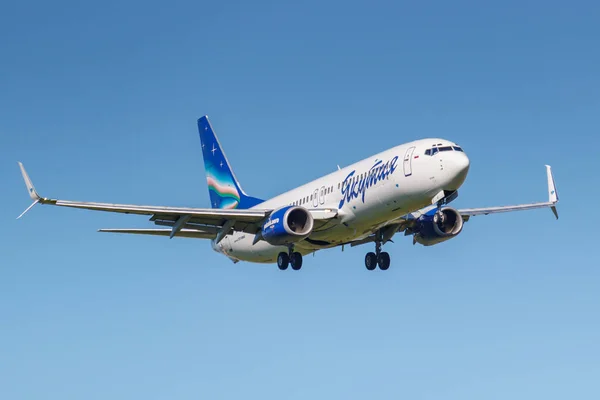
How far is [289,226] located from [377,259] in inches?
260

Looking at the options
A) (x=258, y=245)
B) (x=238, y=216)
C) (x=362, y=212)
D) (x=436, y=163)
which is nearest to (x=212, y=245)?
(x=258, y=245)

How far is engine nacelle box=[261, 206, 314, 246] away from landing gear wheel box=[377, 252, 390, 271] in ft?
19.9

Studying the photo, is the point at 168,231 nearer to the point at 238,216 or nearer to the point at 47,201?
the point at 238,216

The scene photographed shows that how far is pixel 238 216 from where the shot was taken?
48062mm

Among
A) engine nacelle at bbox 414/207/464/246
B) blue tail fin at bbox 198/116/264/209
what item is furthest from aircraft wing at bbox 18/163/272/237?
engine nacelle at bbox 414/207/464/246

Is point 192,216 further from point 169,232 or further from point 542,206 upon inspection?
point 542,206

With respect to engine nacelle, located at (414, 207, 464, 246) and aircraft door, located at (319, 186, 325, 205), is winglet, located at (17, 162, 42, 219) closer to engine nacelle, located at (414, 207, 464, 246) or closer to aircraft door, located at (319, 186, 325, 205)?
aircraft door, located at (319, 186, 325, 205)

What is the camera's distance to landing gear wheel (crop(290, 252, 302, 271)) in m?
49.4

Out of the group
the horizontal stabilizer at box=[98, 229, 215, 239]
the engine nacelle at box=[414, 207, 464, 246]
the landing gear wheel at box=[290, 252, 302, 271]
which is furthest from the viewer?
the horizontal stabilizer at box=[98, 229, 215, 239]

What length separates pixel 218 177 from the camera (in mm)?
61594

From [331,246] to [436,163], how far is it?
9287 mm

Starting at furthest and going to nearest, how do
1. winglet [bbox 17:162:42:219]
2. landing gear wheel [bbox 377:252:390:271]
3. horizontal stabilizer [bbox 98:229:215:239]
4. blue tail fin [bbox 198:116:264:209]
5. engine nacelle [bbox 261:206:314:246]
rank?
blue tail fin [bbox 198:116:264:209], landing gear wheel [bbox 377:252:390:271], horizontal stabilizer [bbox 98:229:215:239], engine nacelle [bbox 261:206:314:246], winglet [bbox 17:162:42:219]

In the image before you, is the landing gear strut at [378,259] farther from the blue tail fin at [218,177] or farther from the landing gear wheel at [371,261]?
the blue tail fin at [218,177]

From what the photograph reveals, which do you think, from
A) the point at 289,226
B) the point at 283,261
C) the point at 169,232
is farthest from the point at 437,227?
the point at 169,232
